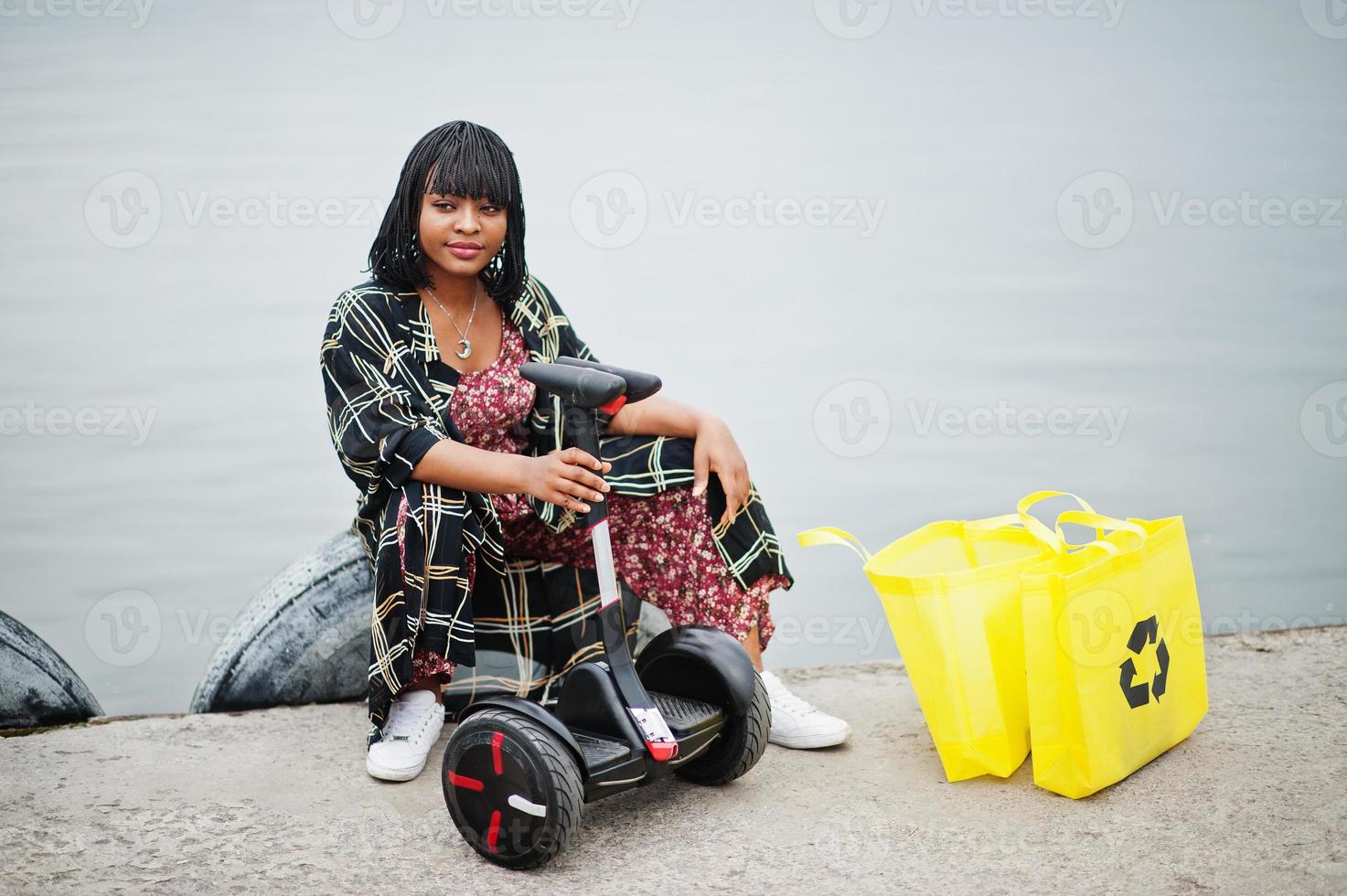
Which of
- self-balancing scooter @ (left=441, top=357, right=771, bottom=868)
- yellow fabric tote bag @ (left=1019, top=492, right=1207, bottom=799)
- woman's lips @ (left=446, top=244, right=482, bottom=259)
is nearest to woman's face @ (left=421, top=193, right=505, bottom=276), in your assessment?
woman's lips @ (left=446, top=244, right=482, bottom=259)

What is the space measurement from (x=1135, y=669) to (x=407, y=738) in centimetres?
136

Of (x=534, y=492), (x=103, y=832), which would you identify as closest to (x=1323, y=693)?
(x=534, y=492)

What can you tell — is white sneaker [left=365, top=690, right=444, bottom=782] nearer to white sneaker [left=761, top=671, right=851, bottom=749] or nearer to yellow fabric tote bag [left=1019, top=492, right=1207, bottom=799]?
white sneaker [left=761, top=671, right=851, bottom=749]

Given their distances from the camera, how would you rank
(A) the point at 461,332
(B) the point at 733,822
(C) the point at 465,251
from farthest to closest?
(A) the point at 461,332 < (C) the point at 465,251 < (B) the point at 733,822

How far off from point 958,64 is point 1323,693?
70.3 inches

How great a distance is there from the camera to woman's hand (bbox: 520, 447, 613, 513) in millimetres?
1965

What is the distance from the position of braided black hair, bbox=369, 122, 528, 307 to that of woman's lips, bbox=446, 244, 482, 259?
9 cm

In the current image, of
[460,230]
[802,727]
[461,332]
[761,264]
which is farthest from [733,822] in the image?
[761,264]

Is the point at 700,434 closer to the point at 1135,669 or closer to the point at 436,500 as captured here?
the point at 436,500

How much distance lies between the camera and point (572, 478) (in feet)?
6.49

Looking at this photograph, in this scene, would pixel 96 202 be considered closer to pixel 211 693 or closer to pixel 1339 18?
pixel 211 693

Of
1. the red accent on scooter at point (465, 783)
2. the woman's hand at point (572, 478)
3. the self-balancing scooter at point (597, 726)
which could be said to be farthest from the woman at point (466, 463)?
the red accent on scooter at point (465, 783)

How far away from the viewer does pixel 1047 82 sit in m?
3.17

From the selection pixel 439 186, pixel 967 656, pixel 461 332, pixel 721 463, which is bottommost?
pixel 967 656
